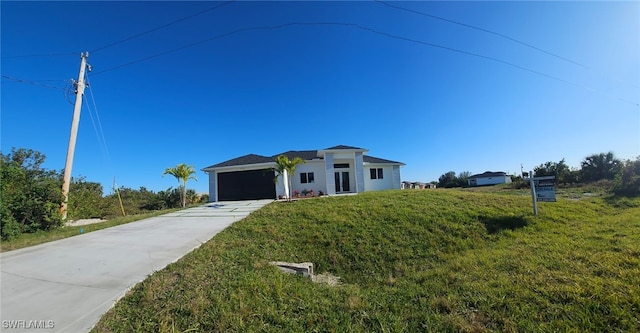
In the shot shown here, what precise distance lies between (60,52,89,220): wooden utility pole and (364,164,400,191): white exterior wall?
56.5 feet

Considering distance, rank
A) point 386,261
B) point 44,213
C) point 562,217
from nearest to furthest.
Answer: point 386,261 → point 562,217 → point 44,213

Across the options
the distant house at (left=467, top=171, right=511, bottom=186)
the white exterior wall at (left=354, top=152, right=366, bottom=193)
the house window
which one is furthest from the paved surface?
the distant house at (left=467, top=171, right=511, bottom=186)

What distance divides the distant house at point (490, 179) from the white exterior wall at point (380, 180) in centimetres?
3341

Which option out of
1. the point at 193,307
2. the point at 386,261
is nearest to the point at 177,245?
the point at 193,307

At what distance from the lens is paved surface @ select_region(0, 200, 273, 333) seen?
3.12m

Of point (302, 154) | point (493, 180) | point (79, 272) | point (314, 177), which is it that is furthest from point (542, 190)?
point (493, 180)

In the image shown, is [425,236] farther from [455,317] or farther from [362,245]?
[455,317]

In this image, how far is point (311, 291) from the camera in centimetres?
373

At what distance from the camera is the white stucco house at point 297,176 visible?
690 inches

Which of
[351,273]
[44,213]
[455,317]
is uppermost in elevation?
[44,213]

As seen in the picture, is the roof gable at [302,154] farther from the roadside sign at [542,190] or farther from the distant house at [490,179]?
the distant house at [490,179]

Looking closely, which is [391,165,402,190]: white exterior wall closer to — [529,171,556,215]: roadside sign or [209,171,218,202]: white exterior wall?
[529,171,556,215]: roadside sign

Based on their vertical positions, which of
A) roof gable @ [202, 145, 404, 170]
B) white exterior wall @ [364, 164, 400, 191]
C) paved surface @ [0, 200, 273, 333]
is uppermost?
roof gable @ [202, 145, 404, 170]

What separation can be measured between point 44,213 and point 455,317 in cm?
1326
